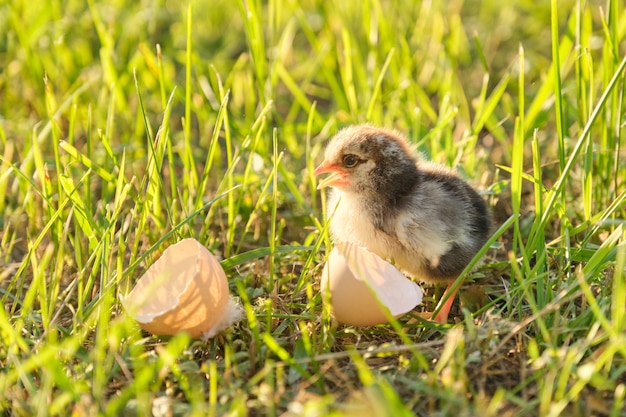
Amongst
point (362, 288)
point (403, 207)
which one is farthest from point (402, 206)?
point (362, 288)

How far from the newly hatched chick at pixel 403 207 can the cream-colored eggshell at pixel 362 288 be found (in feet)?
1.04

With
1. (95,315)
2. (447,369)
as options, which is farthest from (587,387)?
(95,315)

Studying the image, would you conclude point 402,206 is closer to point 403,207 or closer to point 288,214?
point 403,207

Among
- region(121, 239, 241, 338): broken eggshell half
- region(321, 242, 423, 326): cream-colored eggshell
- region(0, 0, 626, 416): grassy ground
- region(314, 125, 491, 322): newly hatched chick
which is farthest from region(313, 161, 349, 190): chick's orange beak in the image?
region(121, 239, 241, 338): broken eggshell half

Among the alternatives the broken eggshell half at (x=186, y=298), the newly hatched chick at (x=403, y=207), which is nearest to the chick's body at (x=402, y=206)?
the newly hatched chick at (x=403, y=207)

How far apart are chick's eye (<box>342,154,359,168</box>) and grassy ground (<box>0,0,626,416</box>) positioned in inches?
9.3

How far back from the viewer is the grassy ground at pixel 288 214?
2.09m

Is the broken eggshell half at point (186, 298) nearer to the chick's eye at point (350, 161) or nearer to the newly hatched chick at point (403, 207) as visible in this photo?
the newly hatched chick at point (403, 207)

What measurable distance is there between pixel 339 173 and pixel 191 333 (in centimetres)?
94

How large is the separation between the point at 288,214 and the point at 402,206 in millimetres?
757

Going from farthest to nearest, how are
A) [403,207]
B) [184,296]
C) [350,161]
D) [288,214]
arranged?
[288,214], [350,161], [403,207], [184,296]

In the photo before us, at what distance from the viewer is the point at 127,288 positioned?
2584 mm

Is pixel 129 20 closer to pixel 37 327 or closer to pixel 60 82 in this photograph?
pixel 60 82

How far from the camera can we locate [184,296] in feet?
7.29
